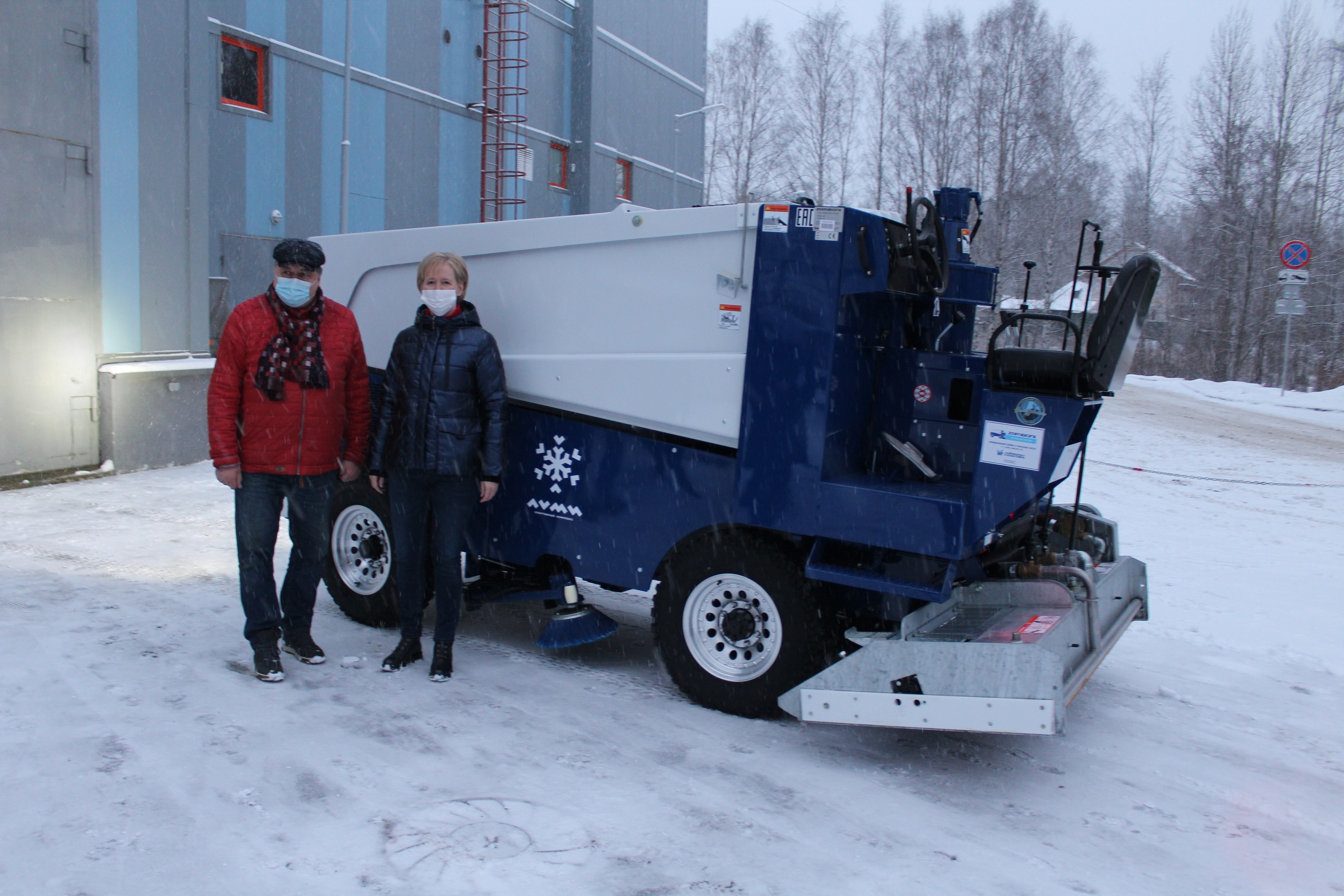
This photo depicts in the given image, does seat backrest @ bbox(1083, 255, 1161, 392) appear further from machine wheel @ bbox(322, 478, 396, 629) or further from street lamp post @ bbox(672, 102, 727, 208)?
street lamp post @ bbox(672, 102, 727, 208)

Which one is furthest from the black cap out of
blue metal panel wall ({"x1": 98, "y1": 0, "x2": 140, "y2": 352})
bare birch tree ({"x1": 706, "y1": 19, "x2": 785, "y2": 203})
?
bare birch tree ({"x1": 706, "y1": 19, "x2": 785, "y2": 203})

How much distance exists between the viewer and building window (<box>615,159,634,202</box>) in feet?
85.7

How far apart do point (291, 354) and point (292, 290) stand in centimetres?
28

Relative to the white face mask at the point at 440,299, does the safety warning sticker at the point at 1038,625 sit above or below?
below

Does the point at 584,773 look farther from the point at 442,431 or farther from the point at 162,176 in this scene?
the point at 162,176

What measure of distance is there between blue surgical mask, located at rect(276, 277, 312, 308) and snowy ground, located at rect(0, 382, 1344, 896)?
170cm

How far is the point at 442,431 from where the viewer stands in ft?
14.8

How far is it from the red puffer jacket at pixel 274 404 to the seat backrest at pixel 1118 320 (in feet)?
10.5

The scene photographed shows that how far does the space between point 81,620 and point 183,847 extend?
2634mm

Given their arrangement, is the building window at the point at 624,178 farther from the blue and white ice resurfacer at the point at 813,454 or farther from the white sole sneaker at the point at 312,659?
the white sole sneaker at the point at 312,659

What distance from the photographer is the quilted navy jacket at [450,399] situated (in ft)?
14.8

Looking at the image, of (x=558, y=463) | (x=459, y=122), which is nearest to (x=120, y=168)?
(x=558, y=463)

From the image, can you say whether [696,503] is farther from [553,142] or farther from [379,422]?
[553,142]

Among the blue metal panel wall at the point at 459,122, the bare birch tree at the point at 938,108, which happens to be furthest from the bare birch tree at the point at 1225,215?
the blue metal panel wall at the point at 459,122
